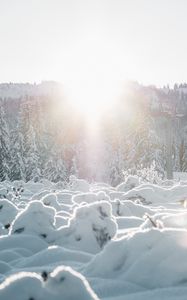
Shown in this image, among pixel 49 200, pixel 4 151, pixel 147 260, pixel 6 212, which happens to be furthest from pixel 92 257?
pixel 4 151

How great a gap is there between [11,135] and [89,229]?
51059 millimetres

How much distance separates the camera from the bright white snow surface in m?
3.42

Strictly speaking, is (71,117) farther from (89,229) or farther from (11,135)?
(89,229)

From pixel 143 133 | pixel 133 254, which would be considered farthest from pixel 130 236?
pixel 143 133

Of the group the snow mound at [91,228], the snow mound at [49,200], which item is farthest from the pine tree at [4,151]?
the snow mound at [91,228]

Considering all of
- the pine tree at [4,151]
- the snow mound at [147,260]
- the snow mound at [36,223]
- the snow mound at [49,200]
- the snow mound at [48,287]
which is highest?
the snow mound at [48,287]

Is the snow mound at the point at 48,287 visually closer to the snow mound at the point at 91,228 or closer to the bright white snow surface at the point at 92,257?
the bright white snow surface at the point at 92,257

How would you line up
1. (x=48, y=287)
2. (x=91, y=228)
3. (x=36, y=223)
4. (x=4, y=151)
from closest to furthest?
(x=48, y=287), (x=91, y=228), (x=36, y=223), (x=4, y=151)

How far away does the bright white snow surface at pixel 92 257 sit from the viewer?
3424 millimetres

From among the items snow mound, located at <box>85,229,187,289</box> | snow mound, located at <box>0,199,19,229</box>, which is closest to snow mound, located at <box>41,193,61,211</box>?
snow mound, located at <box>0,199,19,229</box>

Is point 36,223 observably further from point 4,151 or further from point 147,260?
point 4,151

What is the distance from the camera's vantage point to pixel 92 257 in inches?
259

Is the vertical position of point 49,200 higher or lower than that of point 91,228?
lower

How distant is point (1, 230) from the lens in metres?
9.10
